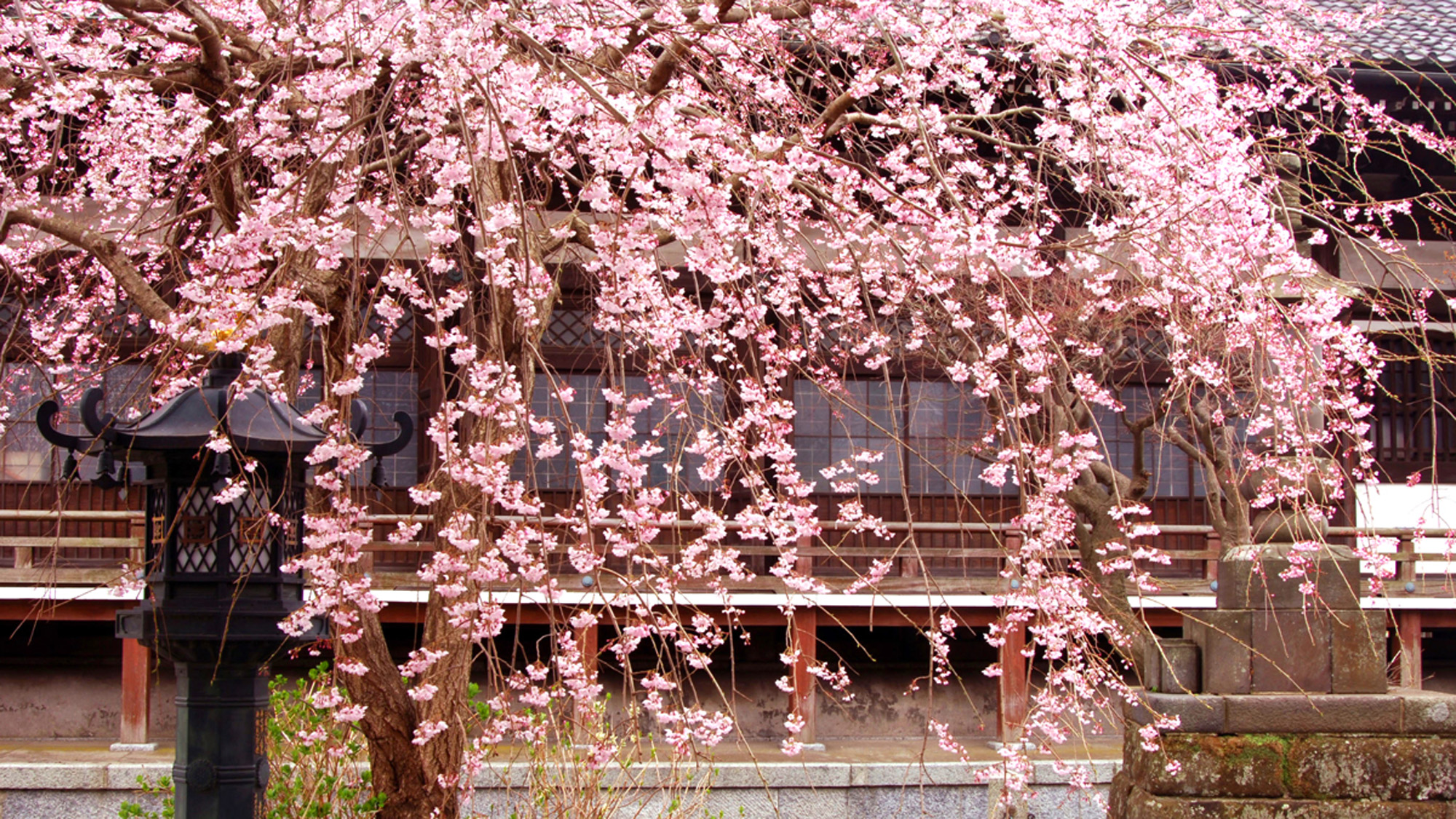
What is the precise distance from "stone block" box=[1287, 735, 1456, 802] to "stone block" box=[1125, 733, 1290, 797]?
113mm

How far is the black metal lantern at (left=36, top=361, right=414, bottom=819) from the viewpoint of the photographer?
420 cm

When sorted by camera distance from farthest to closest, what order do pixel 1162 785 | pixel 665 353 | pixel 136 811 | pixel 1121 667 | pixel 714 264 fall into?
pixel 1121 667 → pixel 1162 785 → pixel 136 811 → pixel 714 264 → pixel 665 353

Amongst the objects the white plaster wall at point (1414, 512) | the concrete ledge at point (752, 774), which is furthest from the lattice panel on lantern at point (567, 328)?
the white plaster wall at point (1414, 512)

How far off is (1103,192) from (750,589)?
6.51 metres

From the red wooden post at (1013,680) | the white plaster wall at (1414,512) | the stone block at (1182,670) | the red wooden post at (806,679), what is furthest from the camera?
the white plaster wall at (1414,512)

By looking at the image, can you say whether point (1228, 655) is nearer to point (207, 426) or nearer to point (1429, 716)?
point (1429, 716)

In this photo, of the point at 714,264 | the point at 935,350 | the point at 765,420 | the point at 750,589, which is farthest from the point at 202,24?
the point at 750,589

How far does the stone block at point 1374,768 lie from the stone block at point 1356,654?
289mm

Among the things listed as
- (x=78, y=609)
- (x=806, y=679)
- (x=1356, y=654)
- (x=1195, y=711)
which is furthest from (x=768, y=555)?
(x=78, y=609)

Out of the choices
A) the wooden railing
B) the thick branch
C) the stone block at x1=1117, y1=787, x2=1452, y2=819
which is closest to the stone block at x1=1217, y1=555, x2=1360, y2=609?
the stone block at x1=1117, y1=787, x2=1452, y2=819

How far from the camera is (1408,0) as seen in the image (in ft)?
35.1

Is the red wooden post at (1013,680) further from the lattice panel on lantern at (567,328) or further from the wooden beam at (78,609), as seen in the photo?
the wooden beam at (78,609)

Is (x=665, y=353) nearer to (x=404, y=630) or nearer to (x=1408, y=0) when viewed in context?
(x=404, y=630)

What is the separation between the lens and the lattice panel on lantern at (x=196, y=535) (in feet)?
14.0
